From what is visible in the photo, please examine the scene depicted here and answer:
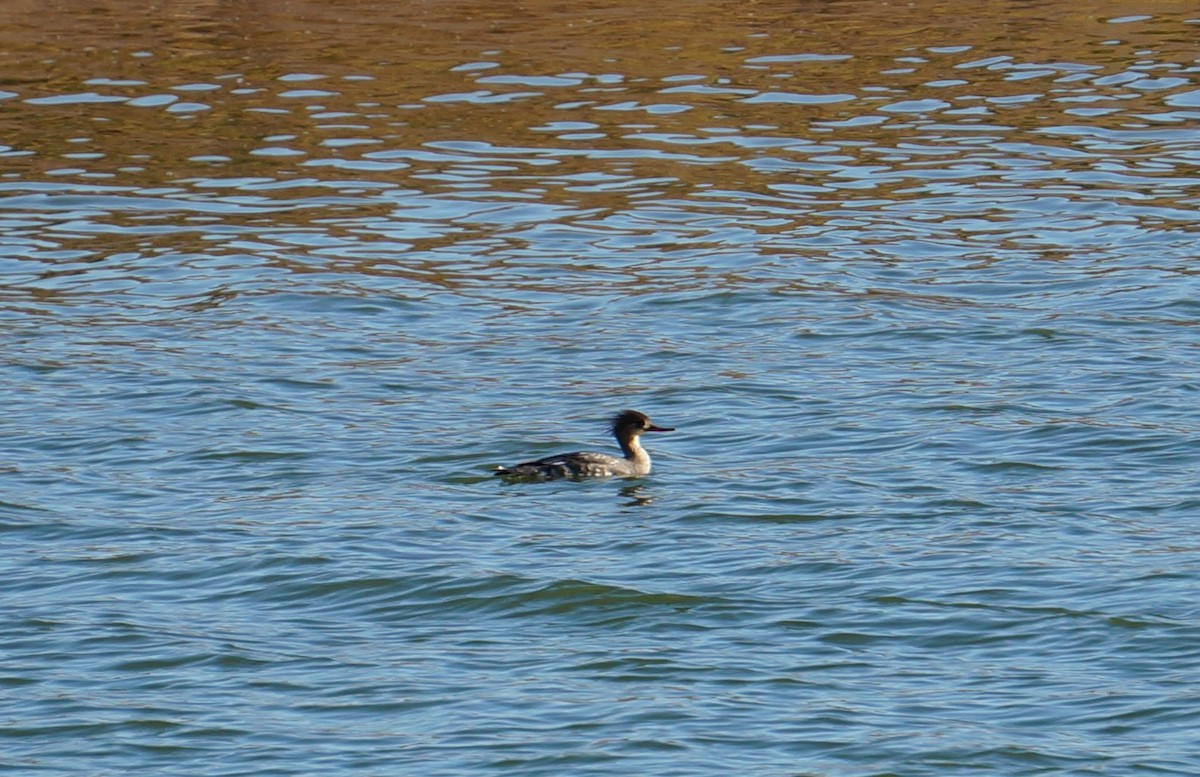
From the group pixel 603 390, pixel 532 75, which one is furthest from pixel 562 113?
pixel 603 390

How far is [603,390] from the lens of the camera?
1941 centimetres

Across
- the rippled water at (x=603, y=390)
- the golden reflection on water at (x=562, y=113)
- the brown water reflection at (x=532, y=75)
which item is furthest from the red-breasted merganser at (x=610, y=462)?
the brown water reflection at (x=532, y=75)

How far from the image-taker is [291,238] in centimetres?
2470

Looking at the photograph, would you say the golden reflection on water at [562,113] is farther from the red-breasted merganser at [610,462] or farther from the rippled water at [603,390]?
the red-breasted merganser at [610,462]

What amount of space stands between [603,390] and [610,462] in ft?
6.37

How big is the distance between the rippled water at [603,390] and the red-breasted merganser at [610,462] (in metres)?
0.16

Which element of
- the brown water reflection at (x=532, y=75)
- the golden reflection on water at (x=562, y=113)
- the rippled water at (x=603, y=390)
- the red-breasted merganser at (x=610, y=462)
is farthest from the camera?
the brown water reflection at (x=532, y=75)

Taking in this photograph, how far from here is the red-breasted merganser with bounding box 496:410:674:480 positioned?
1706 cm

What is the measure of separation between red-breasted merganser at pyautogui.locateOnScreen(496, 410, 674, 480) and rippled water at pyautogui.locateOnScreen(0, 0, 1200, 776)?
0.16 meters

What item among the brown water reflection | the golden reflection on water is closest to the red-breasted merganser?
the golden reflection on water

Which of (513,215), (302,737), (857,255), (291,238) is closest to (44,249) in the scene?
(291,238)

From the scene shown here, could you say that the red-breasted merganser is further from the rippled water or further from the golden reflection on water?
the golden reflection on water

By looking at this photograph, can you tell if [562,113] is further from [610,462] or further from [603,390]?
[610,462]

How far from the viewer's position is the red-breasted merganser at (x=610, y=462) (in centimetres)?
1706
